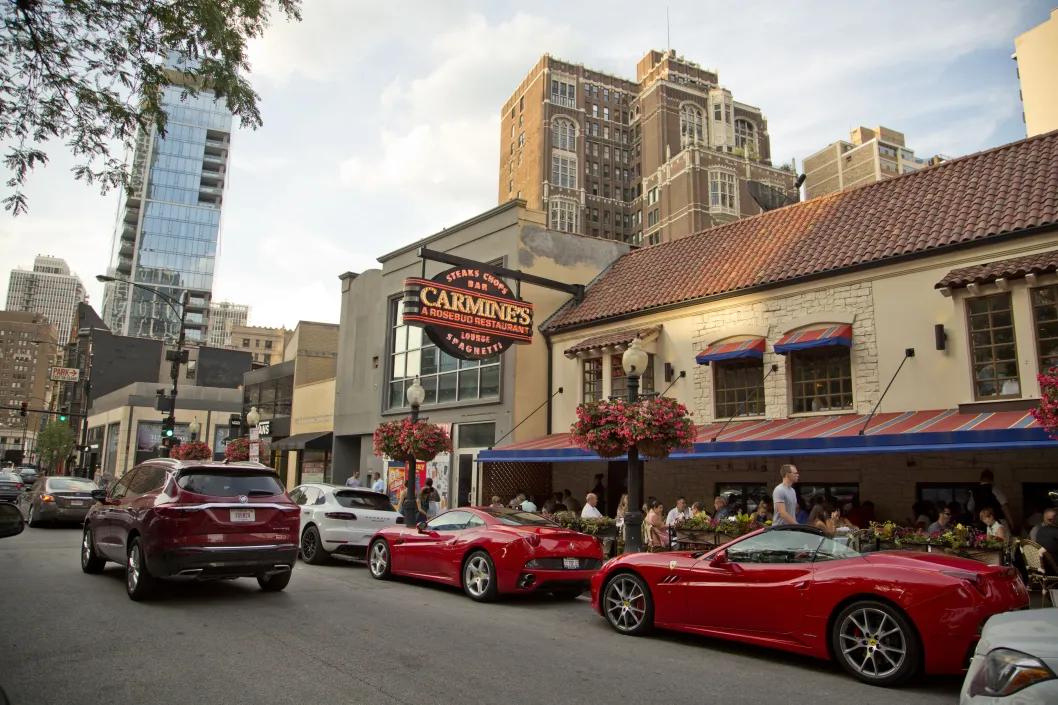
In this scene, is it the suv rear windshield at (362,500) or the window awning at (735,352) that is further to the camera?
the window awning at (735,352)

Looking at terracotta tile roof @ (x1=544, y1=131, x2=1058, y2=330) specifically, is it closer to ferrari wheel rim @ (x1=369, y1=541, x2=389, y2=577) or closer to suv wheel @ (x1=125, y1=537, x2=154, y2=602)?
ferrari wheel rim @ (x1=369, y1=541, x2=389, y2=577)

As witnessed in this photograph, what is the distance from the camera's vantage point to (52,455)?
76125 mm

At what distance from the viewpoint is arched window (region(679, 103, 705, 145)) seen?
3733 inches

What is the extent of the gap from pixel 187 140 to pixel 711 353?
140203mm

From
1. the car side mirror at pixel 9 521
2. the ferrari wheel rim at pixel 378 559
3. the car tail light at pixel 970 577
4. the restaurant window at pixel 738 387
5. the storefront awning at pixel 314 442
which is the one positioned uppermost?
the restaurant window at pixel 738 387

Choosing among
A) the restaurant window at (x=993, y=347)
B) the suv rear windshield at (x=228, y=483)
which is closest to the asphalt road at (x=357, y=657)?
the suv rear windshield at (x=228, y=483)

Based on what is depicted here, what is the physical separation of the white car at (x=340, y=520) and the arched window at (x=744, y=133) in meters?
95.4

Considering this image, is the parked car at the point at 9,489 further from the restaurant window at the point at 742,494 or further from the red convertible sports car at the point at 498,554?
the restaurant window at the point at 742,494

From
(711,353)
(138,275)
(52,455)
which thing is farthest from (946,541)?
(138,275)

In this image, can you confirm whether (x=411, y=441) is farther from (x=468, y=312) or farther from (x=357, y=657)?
(x=357, y=657)

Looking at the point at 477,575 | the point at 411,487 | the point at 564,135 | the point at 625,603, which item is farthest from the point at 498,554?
the point at 564,135

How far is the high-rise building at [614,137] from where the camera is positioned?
93.4 m

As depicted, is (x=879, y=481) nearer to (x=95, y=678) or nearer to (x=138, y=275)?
(x=95, y=678)

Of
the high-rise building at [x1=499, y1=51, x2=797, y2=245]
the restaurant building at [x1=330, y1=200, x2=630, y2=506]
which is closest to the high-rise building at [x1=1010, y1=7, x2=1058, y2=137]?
the restaurant building at [x1=330, y1=200, x2=630, y2=506]
